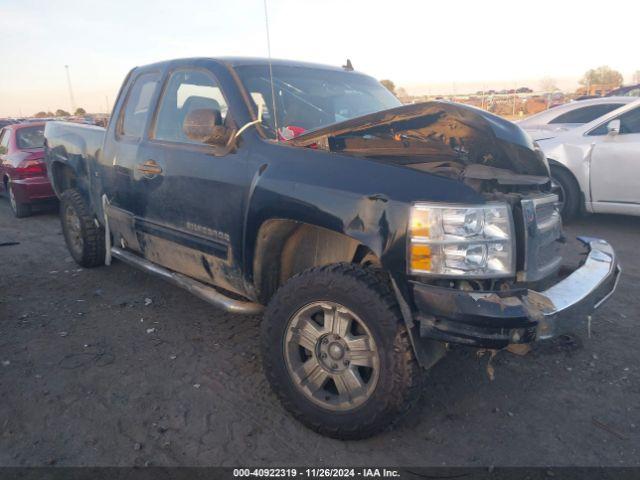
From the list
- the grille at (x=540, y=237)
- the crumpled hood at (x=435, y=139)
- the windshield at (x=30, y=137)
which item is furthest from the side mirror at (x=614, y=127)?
the windshield at (x=30, y=137)

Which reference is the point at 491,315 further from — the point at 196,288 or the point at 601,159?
the point at 601,159

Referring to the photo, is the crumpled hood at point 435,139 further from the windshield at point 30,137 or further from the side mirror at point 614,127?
the windshield at point 30,137

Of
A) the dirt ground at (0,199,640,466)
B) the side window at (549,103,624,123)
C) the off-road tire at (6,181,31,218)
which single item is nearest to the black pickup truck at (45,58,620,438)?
the dirt ground at (0,199,640,466)

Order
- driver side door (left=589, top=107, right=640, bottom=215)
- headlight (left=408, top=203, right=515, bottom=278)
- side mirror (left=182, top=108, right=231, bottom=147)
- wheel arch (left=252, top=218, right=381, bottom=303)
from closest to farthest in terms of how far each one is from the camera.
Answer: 1. headlight (left=408, top=203, right=515, bottom=278)
2. wheel arch (left=252, top=218, right=381, bottom=303)
3. side mirror (left=182, top=108, right=231, bottom=147)
4. driver side door (left=589, top=107, right=640, bottom=215)

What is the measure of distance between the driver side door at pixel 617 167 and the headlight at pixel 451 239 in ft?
15.9

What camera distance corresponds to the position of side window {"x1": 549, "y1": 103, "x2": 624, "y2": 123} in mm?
7070

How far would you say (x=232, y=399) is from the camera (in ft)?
9.72

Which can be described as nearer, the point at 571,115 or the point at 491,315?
the point at 491,315

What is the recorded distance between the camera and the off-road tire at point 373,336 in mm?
2330

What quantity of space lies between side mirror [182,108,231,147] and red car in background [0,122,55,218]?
6.17 meters

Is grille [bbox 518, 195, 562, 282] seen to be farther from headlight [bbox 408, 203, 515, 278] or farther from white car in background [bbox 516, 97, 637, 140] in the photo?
white car in background [bbox 516, 97, 637, 140]

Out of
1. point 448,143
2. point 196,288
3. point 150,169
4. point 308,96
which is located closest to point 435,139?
point 448,143

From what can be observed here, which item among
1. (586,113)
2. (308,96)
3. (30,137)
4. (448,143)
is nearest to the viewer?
(448,143)

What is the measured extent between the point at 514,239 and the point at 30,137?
890 centimetres
